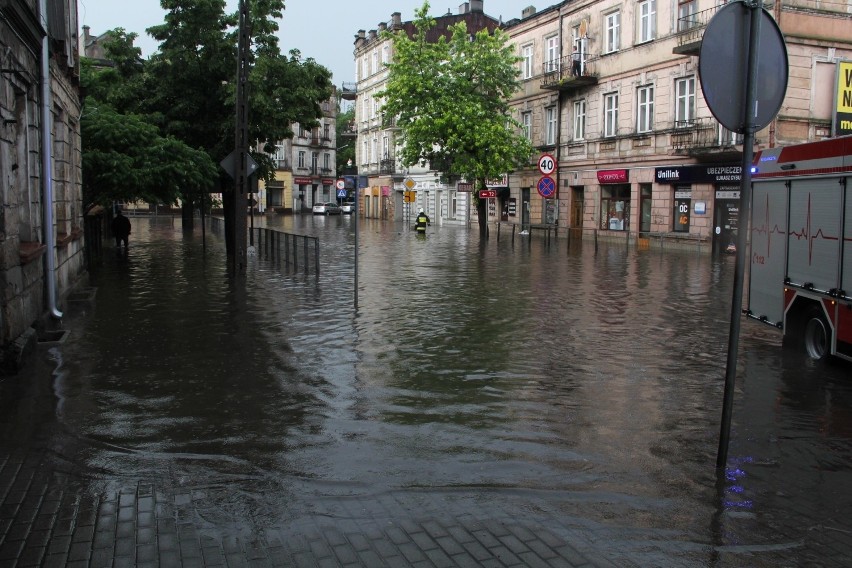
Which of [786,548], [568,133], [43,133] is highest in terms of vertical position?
[568,133]

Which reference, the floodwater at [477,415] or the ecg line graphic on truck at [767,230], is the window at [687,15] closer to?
the floodwater at [477,415]

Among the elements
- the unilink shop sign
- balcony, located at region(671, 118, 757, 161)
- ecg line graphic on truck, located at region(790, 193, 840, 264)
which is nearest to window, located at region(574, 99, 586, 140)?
the unilink shop sign

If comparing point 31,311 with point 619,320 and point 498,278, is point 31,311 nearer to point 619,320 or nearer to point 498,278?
point 619,320

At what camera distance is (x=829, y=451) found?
6.25 metres

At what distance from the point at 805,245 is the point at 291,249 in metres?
15.7

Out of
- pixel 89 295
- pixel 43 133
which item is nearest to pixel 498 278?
pixel 89 295

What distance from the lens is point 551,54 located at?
42.8 metres

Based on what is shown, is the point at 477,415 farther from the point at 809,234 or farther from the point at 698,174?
the point at 698,174

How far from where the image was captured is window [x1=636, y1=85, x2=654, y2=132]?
34531 mm

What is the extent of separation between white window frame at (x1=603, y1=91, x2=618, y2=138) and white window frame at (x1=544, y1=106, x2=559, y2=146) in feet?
15.4

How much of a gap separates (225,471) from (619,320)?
8452 millimetres

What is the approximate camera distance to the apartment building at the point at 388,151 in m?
61.5

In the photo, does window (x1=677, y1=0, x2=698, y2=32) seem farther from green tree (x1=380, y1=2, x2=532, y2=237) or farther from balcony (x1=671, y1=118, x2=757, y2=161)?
green tree (x1=380, y1=2, x2=532, y2=237)

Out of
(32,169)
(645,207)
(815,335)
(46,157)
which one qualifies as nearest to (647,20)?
(645,207)
